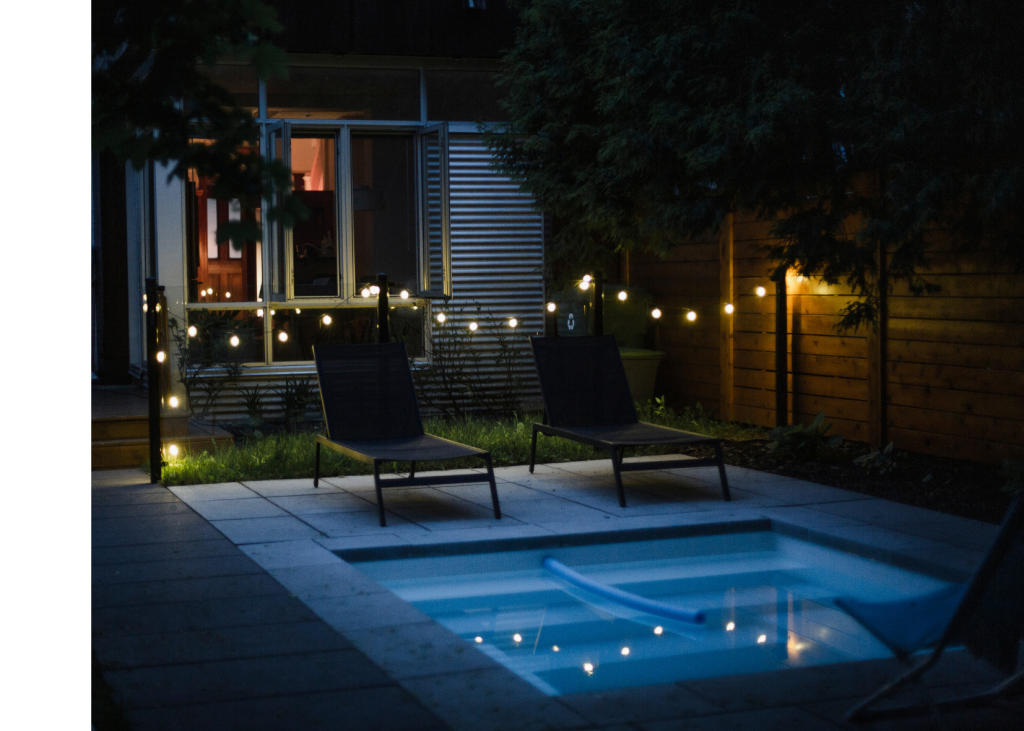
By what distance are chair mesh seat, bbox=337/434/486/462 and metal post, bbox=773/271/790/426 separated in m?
2.85

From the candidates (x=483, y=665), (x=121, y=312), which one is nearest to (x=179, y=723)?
(x=483, y=665)

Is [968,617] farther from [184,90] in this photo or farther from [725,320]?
[725,320]

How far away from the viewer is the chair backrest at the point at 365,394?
6508mm

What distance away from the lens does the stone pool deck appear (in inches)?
120

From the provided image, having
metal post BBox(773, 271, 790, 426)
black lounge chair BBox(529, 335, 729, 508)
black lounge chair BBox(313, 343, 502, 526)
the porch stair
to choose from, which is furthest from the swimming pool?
the porch stair

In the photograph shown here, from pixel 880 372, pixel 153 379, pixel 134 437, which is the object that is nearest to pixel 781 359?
pixel 880 372

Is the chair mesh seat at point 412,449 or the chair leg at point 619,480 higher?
the chair mesh seat at point 412,449

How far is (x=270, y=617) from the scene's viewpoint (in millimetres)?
3926

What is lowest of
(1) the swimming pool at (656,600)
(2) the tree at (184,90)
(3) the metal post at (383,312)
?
(1) the swimming pool at (656,600)

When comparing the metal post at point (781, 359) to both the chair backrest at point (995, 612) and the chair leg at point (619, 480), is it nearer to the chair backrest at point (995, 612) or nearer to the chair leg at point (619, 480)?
the chair leg at point (619, 480)

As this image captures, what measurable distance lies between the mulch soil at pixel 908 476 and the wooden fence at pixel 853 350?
0.13 metres

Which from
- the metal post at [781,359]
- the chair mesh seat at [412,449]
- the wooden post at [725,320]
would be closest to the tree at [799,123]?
the metal post at [781,359]

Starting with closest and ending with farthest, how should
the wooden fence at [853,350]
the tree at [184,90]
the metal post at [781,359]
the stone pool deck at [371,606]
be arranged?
the tree at [184,90], the stone pool deck at [371,606], the wooden fence at [853,350], the metal post at [781,359]

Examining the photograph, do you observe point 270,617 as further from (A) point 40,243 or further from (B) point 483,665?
(A) point 40,243
